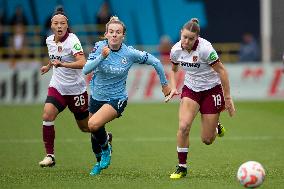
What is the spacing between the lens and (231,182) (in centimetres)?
1274

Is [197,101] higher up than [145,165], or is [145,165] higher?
[197,101]

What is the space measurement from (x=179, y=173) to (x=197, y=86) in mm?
1382

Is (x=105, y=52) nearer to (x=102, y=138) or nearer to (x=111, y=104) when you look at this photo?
(x=111, y=104)

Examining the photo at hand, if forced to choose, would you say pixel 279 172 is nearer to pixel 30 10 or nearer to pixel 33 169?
pixel 33 169

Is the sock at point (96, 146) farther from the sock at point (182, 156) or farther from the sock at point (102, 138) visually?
the sock at point (182, 156)

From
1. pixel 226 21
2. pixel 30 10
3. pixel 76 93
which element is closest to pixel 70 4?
pixel 30 10

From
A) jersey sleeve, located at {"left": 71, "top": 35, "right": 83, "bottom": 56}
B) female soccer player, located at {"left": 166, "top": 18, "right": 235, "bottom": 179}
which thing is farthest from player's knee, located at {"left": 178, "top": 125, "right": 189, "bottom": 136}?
jersey sleeve, located at {"left": 71, "top": 35, "right": 83, "bottom": 56}

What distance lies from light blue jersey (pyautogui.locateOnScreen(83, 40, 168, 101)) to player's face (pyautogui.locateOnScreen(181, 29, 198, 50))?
631 mm

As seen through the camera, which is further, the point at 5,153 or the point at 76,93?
the point at 5,153

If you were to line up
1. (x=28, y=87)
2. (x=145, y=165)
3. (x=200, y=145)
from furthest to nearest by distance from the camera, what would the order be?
(x=28, y=87), (x=200, y=145), (x=145, y=165)

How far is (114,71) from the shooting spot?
1355cm

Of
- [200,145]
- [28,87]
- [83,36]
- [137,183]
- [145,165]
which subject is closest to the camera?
[137,183]

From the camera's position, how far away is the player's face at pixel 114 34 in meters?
13.4

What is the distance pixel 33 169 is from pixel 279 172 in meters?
3.74
